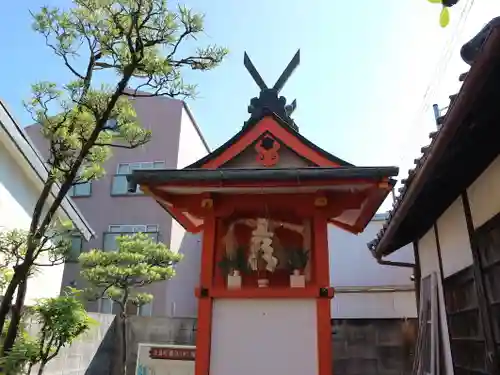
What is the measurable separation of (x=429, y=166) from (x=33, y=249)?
4.14m

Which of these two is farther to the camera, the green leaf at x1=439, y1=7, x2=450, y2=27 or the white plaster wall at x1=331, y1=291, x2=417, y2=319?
the white plaster wall at x1=331, y1=291, x2=417, y2=319

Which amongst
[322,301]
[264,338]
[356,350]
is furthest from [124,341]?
[322,301]

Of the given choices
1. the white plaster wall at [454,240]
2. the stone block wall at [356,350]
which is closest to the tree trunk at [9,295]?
the stone block wall at [356,350]

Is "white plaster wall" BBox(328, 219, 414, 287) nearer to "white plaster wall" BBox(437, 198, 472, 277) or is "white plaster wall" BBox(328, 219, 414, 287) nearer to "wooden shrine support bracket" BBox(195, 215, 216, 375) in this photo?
"white plaster wall" BBox(437, 198, 472, 277)

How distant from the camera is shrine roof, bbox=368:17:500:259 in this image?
1791 mm

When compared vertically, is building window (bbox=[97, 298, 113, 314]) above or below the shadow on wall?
below

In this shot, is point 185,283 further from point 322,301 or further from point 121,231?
point 322,301

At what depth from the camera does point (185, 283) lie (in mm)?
13555

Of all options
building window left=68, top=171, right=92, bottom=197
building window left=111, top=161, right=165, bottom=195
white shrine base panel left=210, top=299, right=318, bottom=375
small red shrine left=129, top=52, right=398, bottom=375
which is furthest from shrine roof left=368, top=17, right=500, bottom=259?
building window left=68, top=171, right=92, bottom=197

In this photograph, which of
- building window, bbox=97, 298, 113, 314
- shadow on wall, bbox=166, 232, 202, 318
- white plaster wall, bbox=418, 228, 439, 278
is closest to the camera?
white plaster wall, bbox=418, 228, 439, 278

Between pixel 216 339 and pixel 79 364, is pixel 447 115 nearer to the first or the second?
→ pixel 216 339

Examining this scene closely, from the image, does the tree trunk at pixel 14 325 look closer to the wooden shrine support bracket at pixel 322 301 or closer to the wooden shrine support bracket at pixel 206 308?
the wooden shrine support bracket at pixel 206 308

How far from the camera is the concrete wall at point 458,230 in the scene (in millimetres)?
2881

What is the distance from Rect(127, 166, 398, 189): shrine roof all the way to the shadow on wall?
909cm
